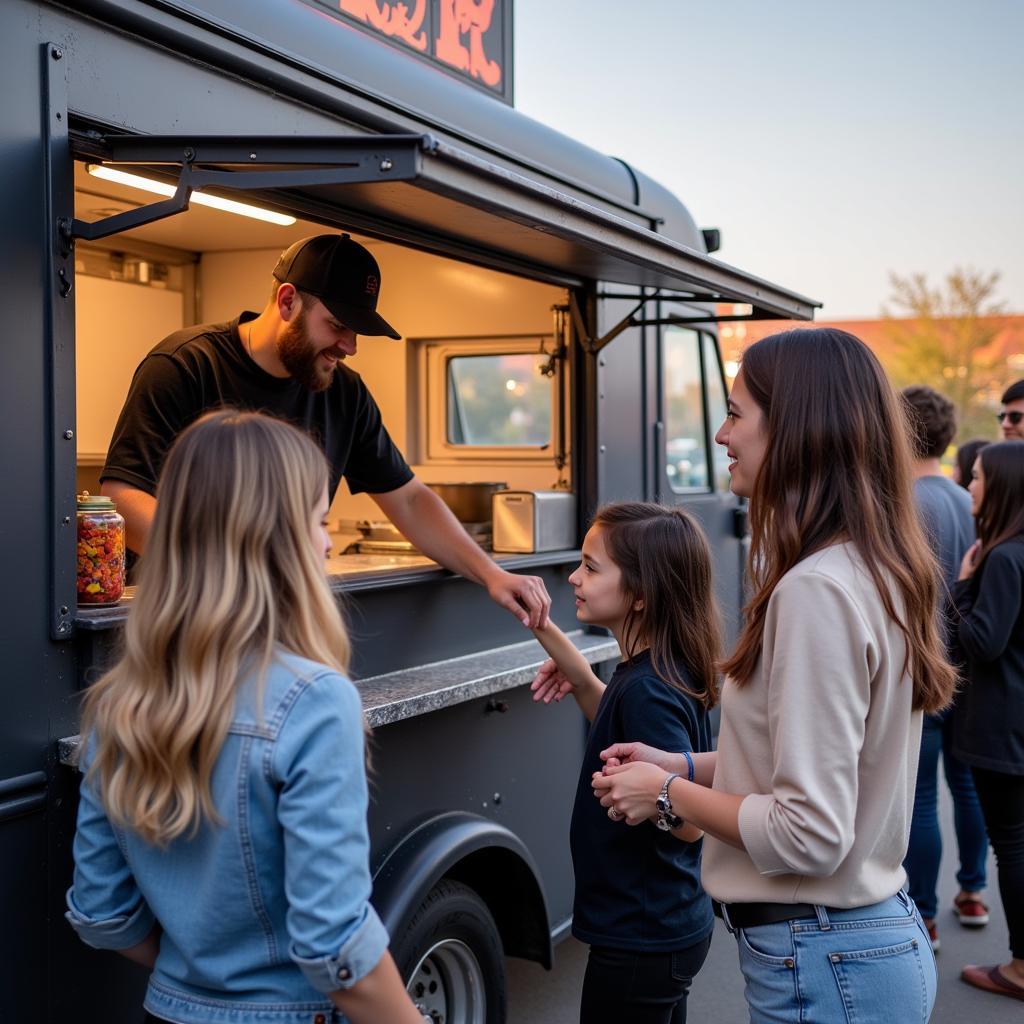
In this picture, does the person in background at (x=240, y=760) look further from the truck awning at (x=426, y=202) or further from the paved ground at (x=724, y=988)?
the paved ground at (x=724, y=988)

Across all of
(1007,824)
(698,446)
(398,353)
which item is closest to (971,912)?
(1007,824)

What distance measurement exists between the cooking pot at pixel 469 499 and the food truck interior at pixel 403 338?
446 mm

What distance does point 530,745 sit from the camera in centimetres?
373

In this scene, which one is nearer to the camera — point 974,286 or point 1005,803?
point 1005,803

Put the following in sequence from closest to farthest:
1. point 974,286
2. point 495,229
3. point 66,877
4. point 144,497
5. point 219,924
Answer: point 219,924, point 66,877, point 144,497, point 495,229, point 974,286

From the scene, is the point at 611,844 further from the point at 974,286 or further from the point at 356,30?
the point at 974,286

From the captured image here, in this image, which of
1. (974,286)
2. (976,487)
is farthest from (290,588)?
(974,286)

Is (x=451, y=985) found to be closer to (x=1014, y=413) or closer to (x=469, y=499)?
(x=469, y=499)

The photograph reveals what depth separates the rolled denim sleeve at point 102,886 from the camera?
5.53 feet

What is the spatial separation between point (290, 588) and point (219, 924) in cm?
45

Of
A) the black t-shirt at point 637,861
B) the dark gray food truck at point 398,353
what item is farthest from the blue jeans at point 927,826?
the black t-shirt at point 637,861

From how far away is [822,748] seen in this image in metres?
1.63

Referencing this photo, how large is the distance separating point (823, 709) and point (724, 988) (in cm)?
313

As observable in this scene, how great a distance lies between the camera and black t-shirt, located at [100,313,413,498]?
295 cm
